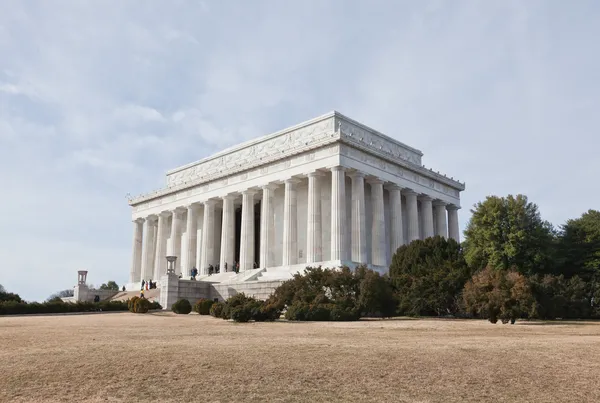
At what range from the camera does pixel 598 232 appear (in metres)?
40.7

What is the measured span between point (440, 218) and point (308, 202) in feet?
61.2

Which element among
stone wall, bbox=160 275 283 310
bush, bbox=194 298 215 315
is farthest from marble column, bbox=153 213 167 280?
bush, bbox=194 298 215 315

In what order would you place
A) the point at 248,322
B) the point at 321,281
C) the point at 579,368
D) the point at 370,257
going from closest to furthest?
1. the point at 579,368
2. the point at 248,322
3. the point at 321,281
4. the point at 370,257

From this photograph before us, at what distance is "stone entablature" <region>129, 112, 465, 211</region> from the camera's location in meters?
56.0

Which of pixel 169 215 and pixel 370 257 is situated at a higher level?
pixel 169 215

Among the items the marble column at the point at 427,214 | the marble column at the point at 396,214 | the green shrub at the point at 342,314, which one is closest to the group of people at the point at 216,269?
the marble column at the point at 396,214

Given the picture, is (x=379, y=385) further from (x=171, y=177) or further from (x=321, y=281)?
(x=171, y=177)

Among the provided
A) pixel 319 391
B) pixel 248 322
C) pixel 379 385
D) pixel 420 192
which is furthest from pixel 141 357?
pixel 420 192

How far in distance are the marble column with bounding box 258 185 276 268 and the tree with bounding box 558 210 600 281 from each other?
28.0m

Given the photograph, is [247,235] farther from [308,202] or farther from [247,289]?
[247,289]

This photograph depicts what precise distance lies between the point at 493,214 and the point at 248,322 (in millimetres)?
20392

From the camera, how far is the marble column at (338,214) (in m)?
51.4

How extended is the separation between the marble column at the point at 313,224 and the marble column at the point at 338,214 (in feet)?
6.47

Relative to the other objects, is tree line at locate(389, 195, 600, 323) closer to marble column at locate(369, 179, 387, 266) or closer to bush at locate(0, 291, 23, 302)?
marble column at locate(369, 179, 387, 266)
